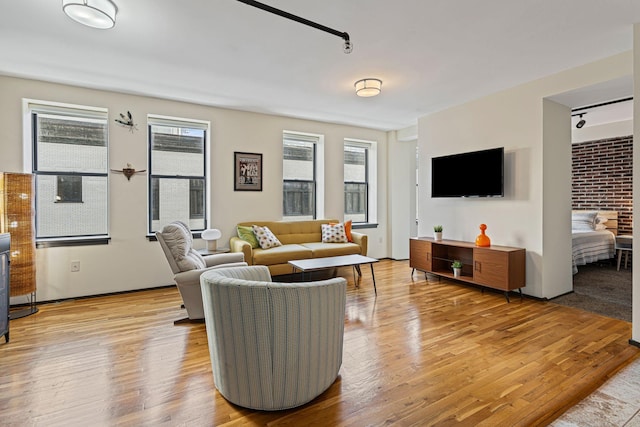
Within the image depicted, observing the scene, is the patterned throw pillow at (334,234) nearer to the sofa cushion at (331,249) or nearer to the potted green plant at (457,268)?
the sofa cushion at (331,249)

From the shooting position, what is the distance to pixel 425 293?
164 inches

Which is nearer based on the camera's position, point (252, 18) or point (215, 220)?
point (252, 18)

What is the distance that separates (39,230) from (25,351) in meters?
1.94

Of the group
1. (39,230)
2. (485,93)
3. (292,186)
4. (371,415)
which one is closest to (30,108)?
(39,230)

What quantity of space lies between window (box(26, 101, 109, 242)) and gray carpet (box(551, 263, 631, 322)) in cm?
587

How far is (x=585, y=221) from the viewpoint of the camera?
5.94 meters

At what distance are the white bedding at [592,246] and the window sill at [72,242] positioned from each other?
694 centimetres

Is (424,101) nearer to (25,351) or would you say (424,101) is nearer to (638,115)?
(638,115)

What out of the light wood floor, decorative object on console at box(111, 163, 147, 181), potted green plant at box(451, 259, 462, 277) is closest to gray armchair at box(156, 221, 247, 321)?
the light wood floor

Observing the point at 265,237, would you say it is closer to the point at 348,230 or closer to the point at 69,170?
the point at 348,230

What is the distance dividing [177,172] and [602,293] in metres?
5.96

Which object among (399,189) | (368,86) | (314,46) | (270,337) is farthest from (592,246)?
(270,337)

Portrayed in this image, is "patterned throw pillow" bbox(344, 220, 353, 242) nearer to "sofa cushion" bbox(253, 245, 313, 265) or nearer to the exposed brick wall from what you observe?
"sofa cushion" bbox(253, 245, 313, 265)

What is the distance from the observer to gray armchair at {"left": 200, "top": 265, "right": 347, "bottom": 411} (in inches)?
66.7
